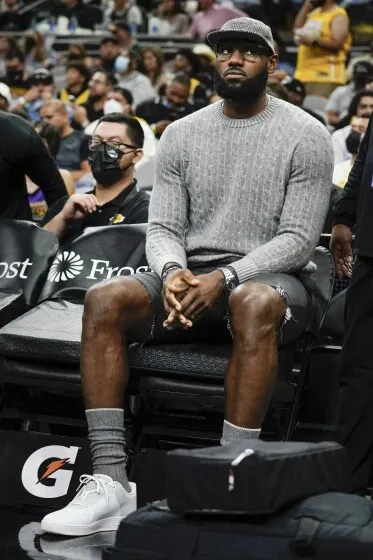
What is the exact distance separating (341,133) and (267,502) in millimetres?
5770

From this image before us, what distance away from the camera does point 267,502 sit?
3.11 metres

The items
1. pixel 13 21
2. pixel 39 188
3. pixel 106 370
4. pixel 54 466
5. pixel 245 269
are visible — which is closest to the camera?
pixel 106 370

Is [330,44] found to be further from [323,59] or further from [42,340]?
[42,340]

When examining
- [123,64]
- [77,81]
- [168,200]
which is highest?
[168,200]

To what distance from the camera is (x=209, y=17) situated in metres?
15.3

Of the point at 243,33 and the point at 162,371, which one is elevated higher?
the point at 243,33

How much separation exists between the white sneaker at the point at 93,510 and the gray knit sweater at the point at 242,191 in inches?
30.9

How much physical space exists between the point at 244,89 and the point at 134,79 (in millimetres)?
9061

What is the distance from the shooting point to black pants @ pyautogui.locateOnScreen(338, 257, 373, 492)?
4.16 m

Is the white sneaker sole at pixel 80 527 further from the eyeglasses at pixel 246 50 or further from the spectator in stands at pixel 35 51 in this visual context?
the spectator in stands at pixel 35 51

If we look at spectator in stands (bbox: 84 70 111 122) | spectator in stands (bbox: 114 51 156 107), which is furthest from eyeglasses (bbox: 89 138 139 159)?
spectator in stands (bbox: 114 51 156 107)

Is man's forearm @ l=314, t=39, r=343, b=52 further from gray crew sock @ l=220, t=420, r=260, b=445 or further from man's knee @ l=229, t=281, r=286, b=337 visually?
gray crew sock @ l=220, t=420, r=260, b=445

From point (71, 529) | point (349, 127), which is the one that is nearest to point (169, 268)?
point (71, 529)

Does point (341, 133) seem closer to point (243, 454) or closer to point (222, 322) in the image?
point (222, 322)
